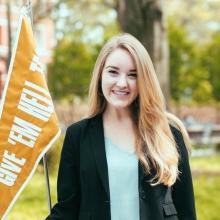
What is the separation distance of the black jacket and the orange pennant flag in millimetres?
382

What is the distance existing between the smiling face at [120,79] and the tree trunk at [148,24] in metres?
7.56

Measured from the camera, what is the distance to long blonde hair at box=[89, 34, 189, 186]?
131 inches

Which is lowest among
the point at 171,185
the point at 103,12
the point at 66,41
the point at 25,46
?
the point at 171,185

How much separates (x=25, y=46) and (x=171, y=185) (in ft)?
4.15

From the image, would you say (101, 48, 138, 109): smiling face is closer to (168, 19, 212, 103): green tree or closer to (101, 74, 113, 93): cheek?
(101, 74, 113, 93): cheek

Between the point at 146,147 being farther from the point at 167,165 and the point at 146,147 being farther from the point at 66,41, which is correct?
the point at 66,41

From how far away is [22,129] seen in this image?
12.6ft

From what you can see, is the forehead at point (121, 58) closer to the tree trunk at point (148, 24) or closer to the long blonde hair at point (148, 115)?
the long blonde hair at point (148, 115)

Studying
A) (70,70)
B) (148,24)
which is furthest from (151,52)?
(70,70)

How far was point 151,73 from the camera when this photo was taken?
3336 millimetres

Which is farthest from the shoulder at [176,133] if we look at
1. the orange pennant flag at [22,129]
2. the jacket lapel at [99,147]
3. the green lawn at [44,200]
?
the green lawn at [44,200]

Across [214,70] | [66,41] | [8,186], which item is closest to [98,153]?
[8,186]

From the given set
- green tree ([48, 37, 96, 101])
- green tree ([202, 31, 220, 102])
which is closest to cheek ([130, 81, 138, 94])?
green tree ([202, 31, 220, 102])

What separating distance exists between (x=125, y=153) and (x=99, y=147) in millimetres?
146
